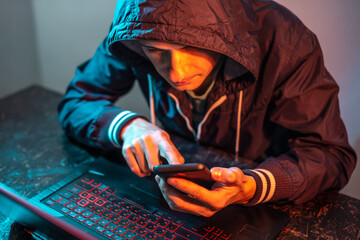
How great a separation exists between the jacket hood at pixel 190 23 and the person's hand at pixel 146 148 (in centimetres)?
26

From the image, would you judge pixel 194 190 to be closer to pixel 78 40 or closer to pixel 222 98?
pixel 222 98

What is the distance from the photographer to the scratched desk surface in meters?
0.95

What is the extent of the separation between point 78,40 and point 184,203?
1.25 metres

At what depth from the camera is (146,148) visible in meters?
0.99

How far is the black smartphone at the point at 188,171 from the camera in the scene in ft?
2.41

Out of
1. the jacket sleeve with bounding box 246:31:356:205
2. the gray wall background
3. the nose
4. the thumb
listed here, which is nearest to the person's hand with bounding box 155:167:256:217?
the thumb

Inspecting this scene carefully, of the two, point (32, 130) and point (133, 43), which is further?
point (32, 130)

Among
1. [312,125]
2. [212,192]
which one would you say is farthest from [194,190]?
[312,125]

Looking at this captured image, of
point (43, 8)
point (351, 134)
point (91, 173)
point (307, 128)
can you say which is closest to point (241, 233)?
point (307, 128)

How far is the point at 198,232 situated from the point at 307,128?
407mm

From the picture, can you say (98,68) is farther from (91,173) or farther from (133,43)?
(91,173)

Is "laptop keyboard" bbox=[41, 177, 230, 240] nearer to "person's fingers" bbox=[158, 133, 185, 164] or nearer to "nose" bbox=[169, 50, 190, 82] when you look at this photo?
"person's fingers" bbox=[158, 133, 185, 164]

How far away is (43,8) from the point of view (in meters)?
1.96

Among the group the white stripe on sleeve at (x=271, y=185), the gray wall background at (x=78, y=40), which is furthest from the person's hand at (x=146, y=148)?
the gray wall background at (x=78, y=40)
